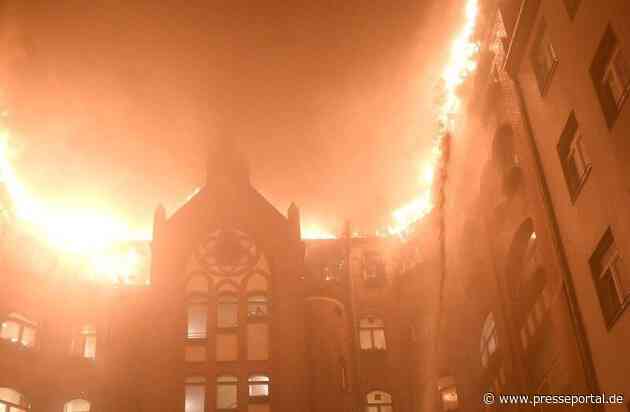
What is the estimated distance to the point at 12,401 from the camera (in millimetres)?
35281

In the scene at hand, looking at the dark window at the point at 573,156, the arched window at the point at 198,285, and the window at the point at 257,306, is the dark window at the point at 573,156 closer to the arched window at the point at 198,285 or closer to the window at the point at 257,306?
the window at the point at 257,306

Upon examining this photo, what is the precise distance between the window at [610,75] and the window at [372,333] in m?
25.1

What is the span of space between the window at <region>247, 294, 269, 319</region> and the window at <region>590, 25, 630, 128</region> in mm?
24404

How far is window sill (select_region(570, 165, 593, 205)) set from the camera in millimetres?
20837

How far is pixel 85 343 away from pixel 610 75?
30477mm

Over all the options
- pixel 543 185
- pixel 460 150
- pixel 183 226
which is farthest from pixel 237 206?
pixel 543 185

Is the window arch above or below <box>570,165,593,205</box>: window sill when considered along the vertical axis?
below

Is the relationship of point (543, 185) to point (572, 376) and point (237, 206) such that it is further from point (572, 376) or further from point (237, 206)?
Result: point (237, 206)

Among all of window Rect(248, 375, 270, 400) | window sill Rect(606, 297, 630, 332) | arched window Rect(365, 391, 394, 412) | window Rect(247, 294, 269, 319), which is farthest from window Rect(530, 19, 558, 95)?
arched window Rect(365, 391, 394, 412)

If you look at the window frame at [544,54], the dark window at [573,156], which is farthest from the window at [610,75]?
the window frame at [544,54]

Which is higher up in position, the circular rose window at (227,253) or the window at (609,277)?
the circular rose window at (227,253)

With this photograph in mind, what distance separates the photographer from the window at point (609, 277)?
19.2 metres

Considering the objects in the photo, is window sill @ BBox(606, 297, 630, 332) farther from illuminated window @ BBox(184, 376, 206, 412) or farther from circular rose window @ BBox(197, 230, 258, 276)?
circular rose window @ BBox(197, 230, 258, 276)

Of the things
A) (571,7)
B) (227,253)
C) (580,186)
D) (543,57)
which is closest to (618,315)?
(580,186)
